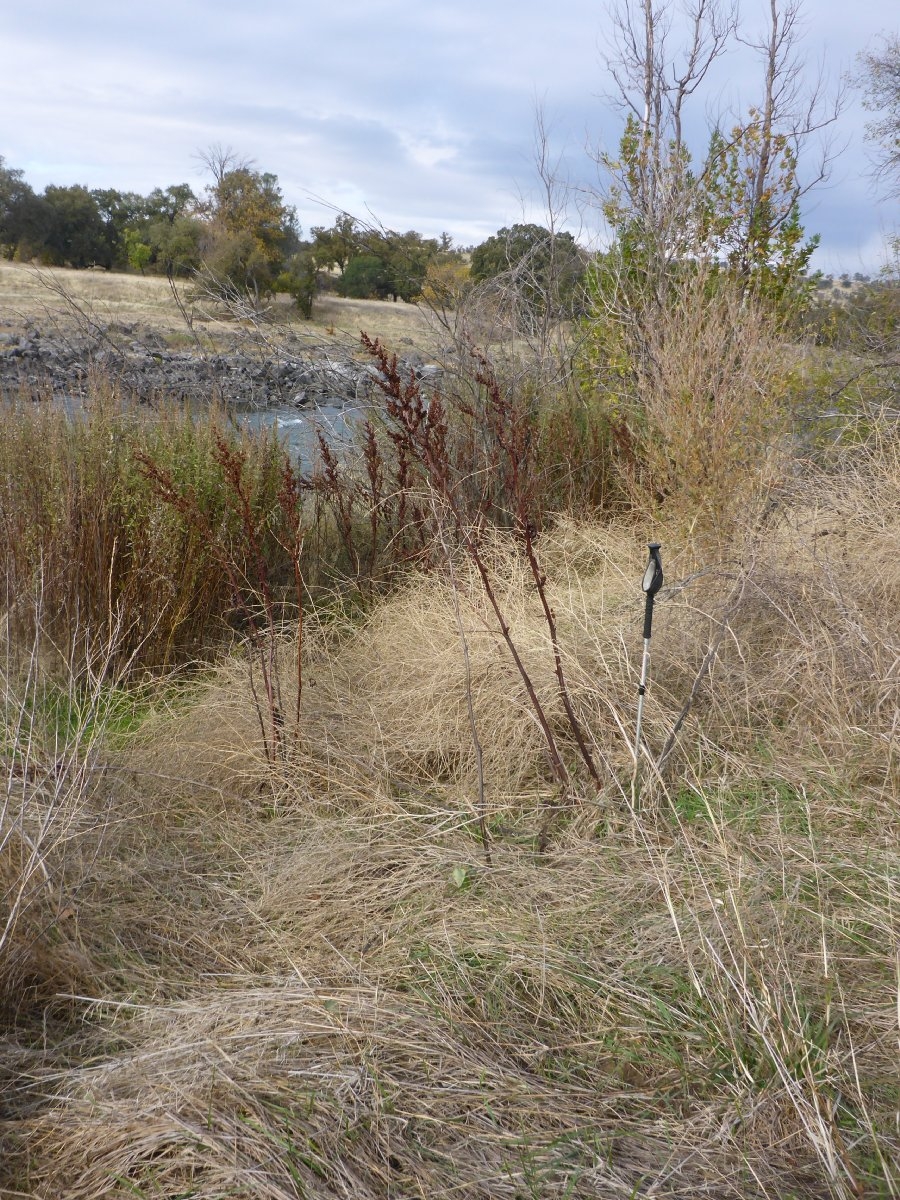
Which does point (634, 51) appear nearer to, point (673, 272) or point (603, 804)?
point (673, 272)

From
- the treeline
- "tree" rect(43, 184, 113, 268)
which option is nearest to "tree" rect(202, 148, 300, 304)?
the treeline

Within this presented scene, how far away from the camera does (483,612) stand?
3928 millimetres

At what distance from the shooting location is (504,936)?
218 centimetres

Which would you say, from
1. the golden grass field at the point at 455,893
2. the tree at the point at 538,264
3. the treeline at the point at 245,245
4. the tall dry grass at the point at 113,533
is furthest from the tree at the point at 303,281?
the golden grass field at the point at 455,893

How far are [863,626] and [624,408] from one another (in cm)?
317

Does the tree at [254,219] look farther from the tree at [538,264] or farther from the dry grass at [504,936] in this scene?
the dry grass at [504,936]

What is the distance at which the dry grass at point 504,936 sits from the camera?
162cm

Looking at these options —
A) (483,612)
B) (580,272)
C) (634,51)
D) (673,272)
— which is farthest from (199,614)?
(634,51)

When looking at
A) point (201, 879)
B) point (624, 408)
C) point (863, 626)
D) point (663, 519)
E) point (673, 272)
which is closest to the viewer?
point (201, 879)

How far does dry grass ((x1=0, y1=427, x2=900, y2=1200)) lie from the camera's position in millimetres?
1619

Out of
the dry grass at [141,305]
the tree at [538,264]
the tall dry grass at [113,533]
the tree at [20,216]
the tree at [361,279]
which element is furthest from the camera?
the tree at [20,216]

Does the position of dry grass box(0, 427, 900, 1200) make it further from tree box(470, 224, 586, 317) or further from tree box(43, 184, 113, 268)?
tree box(43, 184, 113, 268)

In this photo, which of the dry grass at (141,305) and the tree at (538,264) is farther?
the dry grass at (141,305)

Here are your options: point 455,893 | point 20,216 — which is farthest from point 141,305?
point 455,893
